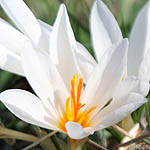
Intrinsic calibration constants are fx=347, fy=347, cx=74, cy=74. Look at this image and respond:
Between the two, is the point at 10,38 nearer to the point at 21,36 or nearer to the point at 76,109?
the point at 21,36

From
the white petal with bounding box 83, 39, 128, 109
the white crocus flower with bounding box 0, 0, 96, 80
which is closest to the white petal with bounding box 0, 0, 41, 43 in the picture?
the white crocus flower with bounding box 0, 0, 96, 80

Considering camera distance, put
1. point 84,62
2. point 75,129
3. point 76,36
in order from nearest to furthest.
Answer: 1. point 75,129
2. point 84,62
3. point 76,36

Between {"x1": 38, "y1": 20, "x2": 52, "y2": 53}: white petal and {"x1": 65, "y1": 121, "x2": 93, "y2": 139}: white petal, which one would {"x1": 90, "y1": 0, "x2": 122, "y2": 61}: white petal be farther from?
{"x1": 65, "y1": 121, "x2": 93, "y2": 139}: white petal

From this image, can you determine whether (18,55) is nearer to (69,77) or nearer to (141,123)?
(69,77)

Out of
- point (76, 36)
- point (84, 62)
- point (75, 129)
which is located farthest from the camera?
point (76, 36)

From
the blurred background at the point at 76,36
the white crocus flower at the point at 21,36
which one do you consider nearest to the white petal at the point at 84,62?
the white crocus flower at the point at 21,36

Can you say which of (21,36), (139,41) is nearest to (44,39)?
(21,36)
